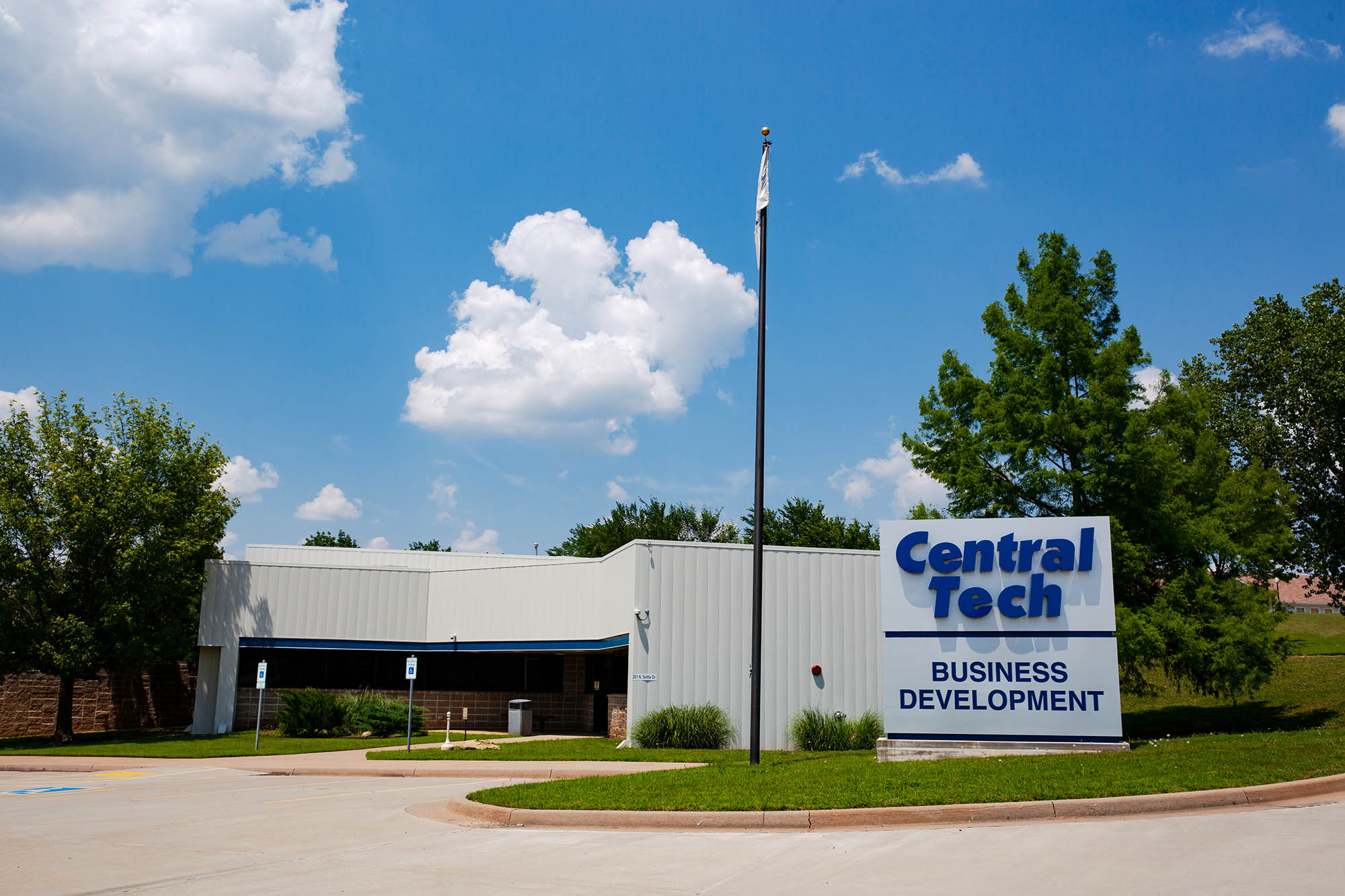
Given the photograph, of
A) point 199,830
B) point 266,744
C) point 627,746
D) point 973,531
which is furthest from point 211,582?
point 973,531

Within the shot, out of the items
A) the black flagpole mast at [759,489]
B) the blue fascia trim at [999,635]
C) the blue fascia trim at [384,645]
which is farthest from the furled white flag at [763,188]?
the blue fascia trim at [384,645]

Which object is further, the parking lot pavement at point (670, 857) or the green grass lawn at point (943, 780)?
the green grass lawn at point (943, 780)

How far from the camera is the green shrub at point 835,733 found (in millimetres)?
22766

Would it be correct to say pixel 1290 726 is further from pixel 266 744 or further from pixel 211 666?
pixel 211 666

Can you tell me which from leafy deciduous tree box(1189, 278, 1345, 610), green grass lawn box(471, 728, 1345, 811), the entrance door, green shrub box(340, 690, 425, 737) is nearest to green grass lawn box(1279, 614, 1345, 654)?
leafy deciduous tree box(1189, 278, 1345, 610)

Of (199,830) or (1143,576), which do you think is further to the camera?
(1143,576)

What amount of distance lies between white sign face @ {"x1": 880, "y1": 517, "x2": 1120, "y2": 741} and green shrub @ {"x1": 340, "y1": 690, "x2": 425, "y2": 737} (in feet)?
56.8

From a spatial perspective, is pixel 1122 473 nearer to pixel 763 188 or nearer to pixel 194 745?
pixel 763 188

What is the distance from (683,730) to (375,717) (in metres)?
11.0

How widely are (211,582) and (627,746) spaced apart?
16767 mm

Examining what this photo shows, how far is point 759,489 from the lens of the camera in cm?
1792

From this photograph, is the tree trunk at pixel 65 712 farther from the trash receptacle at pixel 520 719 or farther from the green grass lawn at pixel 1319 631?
the green grass lawn at pixel 1319 631

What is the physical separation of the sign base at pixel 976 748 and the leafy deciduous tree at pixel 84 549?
78.8ft

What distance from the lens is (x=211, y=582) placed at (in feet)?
105
